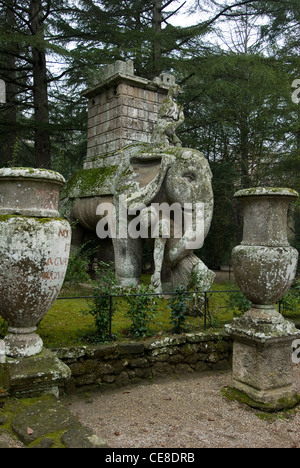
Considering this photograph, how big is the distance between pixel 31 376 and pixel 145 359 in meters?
1.93

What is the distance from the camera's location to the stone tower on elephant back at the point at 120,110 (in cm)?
773

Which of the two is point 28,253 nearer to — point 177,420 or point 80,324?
point 177,420

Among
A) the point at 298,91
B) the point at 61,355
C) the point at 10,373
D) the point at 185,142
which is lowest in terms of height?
the point at 61,355

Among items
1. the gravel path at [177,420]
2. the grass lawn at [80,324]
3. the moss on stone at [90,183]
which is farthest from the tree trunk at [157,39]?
the gravel path at [177,420]

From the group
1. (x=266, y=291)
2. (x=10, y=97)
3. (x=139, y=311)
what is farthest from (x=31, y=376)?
(x=10, y=97)

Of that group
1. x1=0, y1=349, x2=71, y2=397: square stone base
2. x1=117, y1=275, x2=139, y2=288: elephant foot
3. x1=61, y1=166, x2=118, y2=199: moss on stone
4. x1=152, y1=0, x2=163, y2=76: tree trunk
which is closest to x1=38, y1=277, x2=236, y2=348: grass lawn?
x1=117, y1=275, x2=139, y2=288: elephant foot

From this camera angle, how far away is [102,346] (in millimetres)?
4301

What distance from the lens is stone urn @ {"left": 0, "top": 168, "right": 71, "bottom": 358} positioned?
2.89 meters

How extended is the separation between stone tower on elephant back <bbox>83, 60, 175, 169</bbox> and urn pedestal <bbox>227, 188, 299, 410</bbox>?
4017 millimetres

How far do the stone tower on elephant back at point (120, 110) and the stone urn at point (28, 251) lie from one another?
4565 mm

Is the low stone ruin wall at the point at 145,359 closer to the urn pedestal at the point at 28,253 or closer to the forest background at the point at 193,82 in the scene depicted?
the urn pedestal at the point at 28,253

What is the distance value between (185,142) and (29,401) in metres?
10.3

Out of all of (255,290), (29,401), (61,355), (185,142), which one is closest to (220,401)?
(255,290)

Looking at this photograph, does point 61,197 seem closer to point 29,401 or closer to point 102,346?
point 102,346
